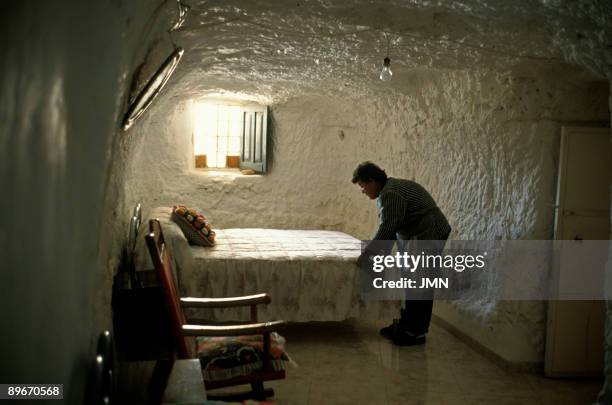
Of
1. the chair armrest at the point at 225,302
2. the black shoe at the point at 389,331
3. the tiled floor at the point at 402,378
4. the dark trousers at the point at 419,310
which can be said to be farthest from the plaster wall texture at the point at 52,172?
the black shoe at the point at 389,331

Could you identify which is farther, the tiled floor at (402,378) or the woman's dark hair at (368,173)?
the woman's dark hair at (368,173)

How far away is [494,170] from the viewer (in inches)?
161

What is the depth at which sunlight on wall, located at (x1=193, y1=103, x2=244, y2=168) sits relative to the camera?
6820 millimetres

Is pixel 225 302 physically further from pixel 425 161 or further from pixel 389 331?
pixel 425 161

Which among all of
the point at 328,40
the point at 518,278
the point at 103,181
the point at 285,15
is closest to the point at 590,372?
the point at 518,278

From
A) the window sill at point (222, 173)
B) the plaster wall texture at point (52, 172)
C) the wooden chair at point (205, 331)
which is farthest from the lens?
the window sill at point (222, 173)

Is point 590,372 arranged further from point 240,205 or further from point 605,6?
point 240,205

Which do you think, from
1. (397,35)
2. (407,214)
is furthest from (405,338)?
(397,35)

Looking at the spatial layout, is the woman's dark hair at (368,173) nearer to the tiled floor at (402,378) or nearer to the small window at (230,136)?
the tiled floor at (402,378)

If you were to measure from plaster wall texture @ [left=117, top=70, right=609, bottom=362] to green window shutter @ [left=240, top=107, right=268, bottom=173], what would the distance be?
0.19 metres

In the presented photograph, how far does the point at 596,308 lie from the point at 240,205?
4.39 metres

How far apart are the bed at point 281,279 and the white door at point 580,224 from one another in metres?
1.23

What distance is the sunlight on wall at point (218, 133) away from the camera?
6820mm

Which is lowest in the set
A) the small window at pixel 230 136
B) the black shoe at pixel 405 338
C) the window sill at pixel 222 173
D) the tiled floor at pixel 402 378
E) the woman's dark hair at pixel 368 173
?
the tiled floor at pixel 402 378
